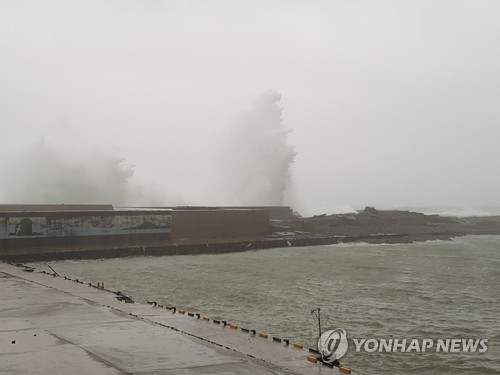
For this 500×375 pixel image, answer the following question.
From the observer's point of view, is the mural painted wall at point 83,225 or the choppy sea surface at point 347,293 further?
the mural painted wall at point 83,225

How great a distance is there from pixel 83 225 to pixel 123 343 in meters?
22.3

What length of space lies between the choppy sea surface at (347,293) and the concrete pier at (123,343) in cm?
186

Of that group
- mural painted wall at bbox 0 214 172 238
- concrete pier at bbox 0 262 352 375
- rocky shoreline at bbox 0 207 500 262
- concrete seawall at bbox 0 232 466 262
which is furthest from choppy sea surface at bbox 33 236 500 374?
mural painted wall at bbox 0 214 172 238

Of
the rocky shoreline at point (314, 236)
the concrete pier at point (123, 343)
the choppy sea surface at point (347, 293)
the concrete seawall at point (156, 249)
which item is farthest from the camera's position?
the rocky shoreline at point (314, 236)

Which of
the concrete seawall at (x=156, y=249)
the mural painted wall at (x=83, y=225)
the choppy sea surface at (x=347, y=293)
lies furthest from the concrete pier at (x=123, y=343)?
the mural painted wall at (x=83, y=225)

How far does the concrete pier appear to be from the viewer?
8117 millimetres

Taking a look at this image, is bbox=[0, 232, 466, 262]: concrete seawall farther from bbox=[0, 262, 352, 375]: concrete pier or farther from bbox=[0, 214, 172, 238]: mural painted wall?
bbox=[0, 262, 352, 375]: concrete pier

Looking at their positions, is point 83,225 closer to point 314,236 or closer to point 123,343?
point 314,236

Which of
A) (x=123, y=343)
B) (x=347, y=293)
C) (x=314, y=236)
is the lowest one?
(x=347, y=293)

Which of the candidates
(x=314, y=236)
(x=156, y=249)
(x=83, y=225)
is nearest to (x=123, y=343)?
(x=156, y=249)

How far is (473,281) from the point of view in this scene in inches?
859

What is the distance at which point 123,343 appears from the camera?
966cm

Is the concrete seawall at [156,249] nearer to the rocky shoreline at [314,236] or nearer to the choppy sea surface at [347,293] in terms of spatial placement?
the rocky shoreline at [314,236]

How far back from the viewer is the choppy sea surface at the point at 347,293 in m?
12.0
